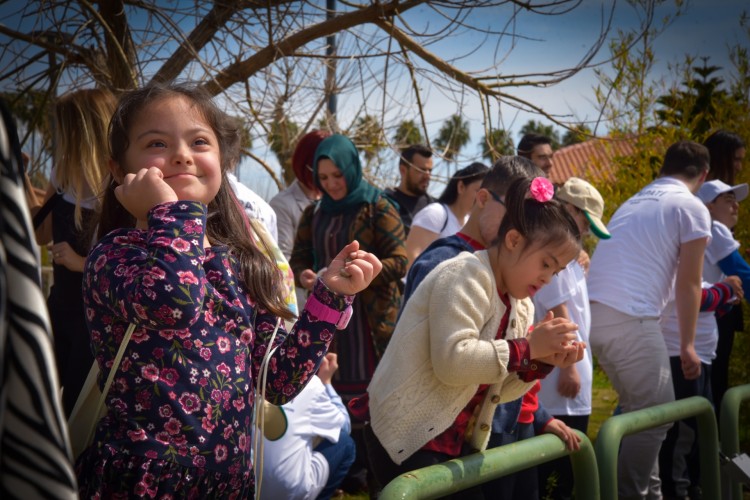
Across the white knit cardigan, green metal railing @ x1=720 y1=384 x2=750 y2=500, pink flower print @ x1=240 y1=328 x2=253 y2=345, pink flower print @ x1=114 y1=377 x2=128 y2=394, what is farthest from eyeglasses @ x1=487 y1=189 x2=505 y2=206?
pink flower print @ x1=114 y1=377 x2=128 y2=394

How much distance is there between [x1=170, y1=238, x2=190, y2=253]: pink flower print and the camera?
1.63 m

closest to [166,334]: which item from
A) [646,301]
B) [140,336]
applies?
[140,336]

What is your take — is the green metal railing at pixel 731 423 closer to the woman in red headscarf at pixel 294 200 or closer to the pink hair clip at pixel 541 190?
the pink hair clip at pixel 541 190

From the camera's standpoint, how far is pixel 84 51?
180 inches

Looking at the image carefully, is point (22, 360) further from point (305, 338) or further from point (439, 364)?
point (439, 364)

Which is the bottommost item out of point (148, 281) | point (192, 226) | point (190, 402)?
point (190, 402)

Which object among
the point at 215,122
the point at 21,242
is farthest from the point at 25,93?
the point at 21,242

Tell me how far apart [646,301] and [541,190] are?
1969 millimetres

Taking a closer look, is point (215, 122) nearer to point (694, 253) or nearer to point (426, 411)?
point (426, 411)

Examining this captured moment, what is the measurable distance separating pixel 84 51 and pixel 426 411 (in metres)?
2.99

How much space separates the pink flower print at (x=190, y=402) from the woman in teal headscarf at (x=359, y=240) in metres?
2.89

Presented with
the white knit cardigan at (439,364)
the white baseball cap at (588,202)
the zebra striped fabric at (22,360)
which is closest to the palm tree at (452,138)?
the white baseball cap at (588,202)

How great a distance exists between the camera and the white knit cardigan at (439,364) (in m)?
2.57

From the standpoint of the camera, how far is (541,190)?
9.18 feet
